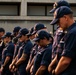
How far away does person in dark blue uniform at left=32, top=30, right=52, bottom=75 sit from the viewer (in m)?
6.94

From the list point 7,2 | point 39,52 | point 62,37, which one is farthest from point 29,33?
point 7,2

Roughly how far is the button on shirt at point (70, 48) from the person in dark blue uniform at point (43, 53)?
164 centimetres

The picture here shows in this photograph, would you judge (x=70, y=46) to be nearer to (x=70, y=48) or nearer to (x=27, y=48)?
(x=70, y=48)

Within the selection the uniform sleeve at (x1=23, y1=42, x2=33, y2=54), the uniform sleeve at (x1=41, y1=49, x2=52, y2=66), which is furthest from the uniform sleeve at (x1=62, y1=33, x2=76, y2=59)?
the uniform sleeve at (x1=23, y1=42, x2=33, y2=54)

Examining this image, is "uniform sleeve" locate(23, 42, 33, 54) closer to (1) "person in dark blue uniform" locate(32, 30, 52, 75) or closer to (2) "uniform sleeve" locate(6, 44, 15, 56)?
(2) "uniform sleeve" locate(6, 44, 15, 56)

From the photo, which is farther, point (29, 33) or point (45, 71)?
point (29, 33)

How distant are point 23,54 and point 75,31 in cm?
408

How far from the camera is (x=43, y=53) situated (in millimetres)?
7094

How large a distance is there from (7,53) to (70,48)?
575cm

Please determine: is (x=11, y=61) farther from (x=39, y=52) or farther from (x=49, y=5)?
(x=49, y=5)

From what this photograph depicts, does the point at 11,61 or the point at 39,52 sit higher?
the point at 39,52

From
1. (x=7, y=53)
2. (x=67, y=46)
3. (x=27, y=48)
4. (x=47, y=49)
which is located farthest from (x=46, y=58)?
(x=7, y=53)

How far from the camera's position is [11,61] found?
11.0 meters

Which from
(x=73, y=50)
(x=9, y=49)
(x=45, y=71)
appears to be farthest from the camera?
(x=9, y=49)
